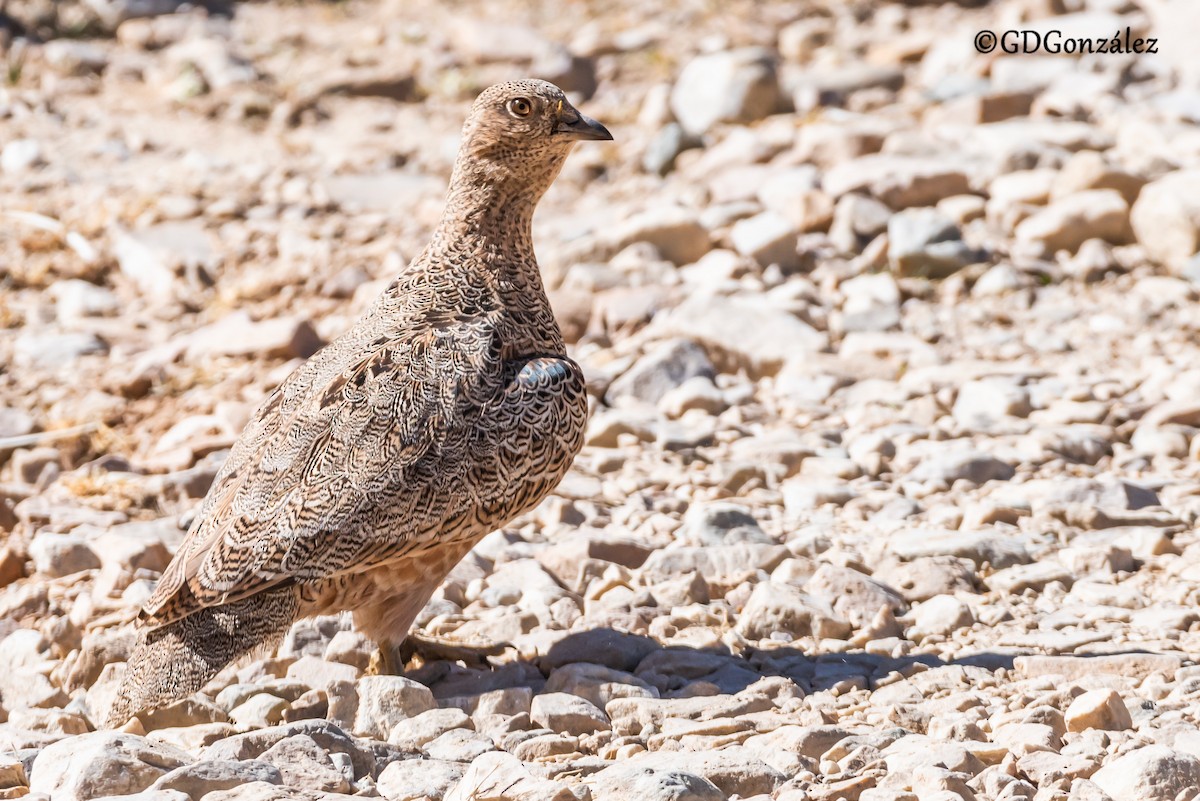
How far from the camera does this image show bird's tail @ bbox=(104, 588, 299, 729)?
4.90 meters

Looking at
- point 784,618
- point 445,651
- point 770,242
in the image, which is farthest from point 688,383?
point 445,651

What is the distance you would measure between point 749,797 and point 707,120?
28.6 feet

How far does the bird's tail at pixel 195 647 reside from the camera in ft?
16.1

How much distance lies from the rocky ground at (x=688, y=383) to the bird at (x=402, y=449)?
0.32m

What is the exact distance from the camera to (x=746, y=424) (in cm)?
810

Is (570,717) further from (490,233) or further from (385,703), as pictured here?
Result: (490,233)

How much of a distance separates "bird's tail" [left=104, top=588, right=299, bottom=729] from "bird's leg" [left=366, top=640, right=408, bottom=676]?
0.46 metres

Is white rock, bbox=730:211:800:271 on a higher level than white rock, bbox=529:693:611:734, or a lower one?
higher

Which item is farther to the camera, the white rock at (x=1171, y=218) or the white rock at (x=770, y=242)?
the white rock at (x=770, y=242)

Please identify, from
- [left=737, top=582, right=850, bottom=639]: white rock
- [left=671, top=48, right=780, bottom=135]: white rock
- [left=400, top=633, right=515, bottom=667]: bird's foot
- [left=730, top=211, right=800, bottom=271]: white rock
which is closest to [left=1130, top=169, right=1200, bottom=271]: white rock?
[left=730, top=211, right=800, bottom=271]: white rock

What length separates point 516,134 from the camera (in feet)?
20.0

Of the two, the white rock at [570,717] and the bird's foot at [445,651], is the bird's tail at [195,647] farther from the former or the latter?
the white rock at [570,717]

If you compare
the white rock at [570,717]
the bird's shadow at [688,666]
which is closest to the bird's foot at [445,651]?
the bird's shadow at [688,666]

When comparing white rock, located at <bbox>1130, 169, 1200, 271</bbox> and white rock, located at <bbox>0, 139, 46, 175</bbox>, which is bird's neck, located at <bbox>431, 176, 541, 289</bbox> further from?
white rock, located at <bbox>0, 139, 46, 175</bbox>
